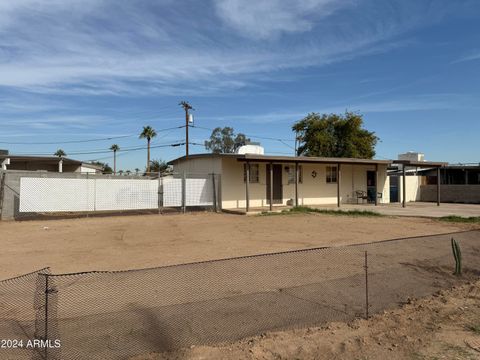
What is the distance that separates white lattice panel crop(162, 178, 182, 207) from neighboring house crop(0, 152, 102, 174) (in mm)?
12296

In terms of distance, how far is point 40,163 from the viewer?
31.2 meters

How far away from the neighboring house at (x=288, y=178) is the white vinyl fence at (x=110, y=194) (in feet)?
4.21

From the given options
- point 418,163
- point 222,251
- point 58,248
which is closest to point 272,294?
point 222,251

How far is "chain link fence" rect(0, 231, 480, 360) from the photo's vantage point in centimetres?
413

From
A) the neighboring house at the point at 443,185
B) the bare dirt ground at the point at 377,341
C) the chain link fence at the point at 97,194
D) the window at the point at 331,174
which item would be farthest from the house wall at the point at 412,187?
the bare dirt ground at the point at 377,341

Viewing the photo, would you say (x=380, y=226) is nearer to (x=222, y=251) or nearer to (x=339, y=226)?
(x=339, y=226)

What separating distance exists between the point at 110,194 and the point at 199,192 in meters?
4.45

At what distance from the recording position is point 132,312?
15.8ft

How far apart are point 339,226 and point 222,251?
6390mm

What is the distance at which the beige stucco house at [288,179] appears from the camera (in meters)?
21.0

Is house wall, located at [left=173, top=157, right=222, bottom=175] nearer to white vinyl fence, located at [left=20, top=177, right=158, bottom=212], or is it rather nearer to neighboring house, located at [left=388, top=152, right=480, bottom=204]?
white vinyl fence, located at [left=20, top=177, right=158, bottom=212]

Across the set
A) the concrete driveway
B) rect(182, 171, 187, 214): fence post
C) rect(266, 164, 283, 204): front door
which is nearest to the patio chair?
the concrete driveway

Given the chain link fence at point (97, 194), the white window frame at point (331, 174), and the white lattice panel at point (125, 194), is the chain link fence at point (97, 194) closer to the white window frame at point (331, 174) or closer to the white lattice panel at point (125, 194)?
the white lattice panel at point (125, 194)

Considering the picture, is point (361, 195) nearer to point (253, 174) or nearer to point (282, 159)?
point (282, 159)
